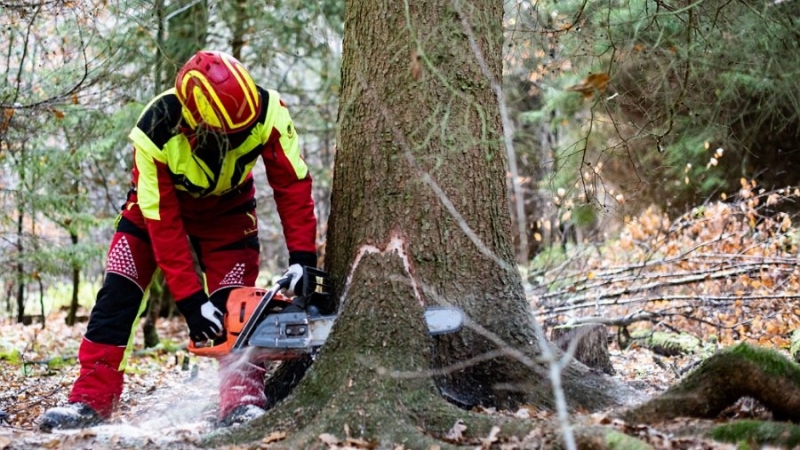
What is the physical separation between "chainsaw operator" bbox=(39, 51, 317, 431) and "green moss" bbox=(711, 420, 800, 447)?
2.15 m

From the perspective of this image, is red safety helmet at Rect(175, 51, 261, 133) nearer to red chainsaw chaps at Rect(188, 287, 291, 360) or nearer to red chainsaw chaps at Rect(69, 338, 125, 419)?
red chainsaw chaps at Rect(188, 287, 291, 360)

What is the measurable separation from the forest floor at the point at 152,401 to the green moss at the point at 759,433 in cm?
11

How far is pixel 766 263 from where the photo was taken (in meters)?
6.50

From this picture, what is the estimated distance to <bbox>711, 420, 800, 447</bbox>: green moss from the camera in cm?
281

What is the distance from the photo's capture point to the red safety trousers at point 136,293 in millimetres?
4184

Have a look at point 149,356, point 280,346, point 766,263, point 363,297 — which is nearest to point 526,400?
point 363,297

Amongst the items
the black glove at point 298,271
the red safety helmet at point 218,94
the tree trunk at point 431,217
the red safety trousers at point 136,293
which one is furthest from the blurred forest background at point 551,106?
the black glove at point 298,271

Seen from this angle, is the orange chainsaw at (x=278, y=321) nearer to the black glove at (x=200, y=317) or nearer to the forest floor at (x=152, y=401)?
the black glove at (x=200, y=317)

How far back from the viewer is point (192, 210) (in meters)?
4.50

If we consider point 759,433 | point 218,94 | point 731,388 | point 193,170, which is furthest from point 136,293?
point 759,433

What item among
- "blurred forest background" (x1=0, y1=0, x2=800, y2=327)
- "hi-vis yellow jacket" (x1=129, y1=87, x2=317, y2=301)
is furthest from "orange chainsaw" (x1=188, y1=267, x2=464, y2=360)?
"blurred forest background" (x1=0, y1=0, x2=800, y2=327)

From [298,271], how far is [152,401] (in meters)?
1.71

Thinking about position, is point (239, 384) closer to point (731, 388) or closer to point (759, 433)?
point (731, 388)

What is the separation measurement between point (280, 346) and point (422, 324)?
0.83 m
